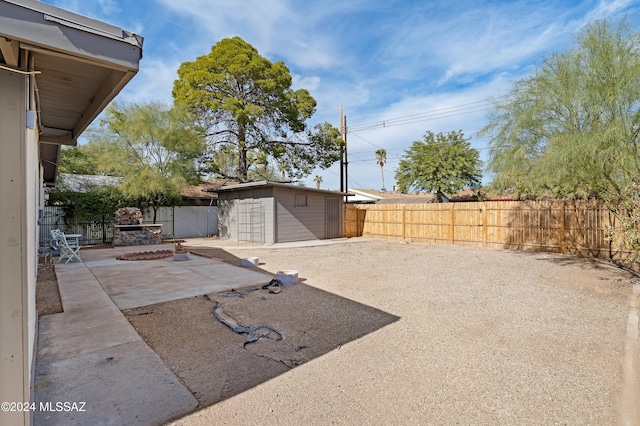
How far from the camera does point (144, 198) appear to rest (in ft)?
48.9

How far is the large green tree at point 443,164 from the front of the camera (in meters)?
21.7

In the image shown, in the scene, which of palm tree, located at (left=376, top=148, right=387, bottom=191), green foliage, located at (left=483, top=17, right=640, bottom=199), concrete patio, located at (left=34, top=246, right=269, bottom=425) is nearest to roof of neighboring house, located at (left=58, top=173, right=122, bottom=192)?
concrete patio, located at (left=34, top=246, right=269, bottom=425)

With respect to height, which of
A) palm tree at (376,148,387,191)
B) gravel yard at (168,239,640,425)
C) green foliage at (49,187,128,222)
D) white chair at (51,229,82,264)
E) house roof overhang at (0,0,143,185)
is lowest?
gravel yard at (168,239,640,425)

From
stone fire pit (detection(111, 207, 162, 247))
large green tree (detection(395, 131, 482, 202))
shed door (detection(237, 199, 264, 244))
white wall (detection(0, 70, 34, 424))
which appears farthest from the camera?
large green tree (detection(395, 131, 482, 202))

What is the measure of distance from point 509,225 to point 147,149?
15.6m

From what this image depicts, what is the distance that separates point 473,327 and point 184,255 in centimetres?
748

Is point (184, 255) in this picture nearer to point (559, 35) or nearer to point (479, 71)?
point (559, 35)

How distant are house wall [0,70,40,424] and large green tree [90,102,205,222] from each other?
13.4 meters

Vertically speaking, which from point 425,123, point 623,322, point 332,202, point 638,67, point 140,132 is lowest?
point 623,322

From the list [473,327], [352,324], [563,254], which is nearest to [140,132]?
[352,324]

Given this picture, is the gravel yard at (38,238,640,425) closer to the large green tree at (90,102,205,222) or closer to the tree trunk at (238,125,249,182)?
the large green tree at (90,102,205,222)

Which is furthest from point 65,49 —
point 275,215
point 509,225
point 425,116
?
point 425,116

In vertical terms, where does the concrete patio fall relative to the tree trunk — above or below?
below

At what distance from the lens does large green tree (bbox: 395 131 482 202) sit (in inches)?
854
